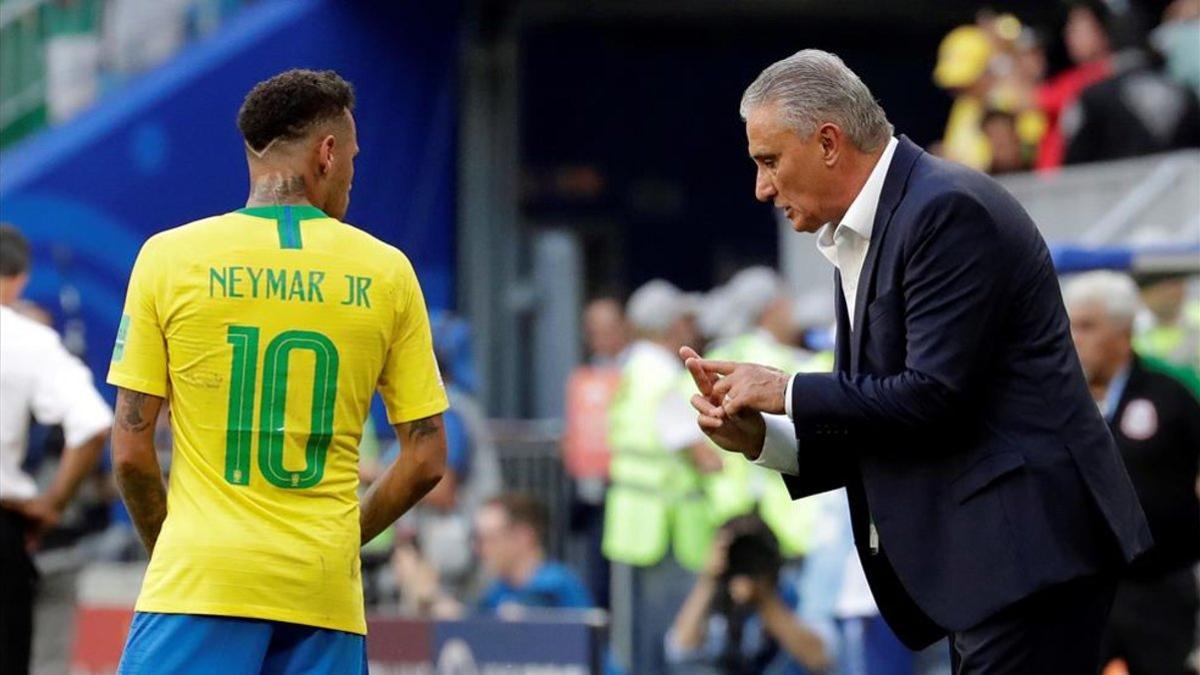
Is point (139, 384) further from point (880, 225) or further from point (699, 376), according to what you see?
point (880, 225)

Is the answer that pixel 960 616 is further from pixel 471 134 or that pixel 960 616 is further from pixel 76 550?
pixel 471 134

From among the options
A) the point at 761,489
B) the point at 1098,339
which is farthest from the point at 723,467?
the point at 1098,339

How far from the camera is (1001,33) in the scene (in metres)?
16.8

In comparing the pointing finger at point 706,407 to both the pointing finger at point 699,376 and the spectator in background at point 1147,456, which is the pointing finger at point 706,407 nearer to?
the pointing finger at point 699,376

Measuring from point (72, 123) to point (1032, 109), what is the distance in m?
7.31

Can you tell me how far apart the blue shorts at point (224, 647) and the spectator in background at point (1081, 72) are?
10.2m

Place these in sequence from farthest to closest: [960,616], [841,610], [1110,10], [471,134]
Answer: [471,134] → [1110,10] → [841,610] → [960,616]

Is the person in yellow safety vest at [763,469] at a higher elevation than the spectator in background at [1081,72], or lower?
lower

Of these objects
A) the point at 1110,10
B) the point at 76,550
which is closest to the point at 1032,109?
the point at 1110,10

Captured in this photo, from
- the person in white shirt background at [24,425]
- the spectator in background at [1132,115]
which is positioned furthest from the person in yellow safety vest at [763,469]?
the person in white shirt background at [24,425]

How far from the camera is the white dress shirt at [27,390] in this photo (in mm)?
7844

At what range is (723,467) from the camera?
12195 mm

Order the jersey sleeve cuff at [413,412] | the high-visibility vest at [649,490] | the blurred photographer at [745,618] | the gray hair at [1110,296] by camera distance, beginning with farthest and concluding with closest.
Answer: the high-visibility vest at [649,490], the blurred photographer at [745,618], the gray hair at [1110,296], the jersey sleeve cuff at [413,412]

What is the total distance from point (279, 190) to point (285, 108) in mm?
192
